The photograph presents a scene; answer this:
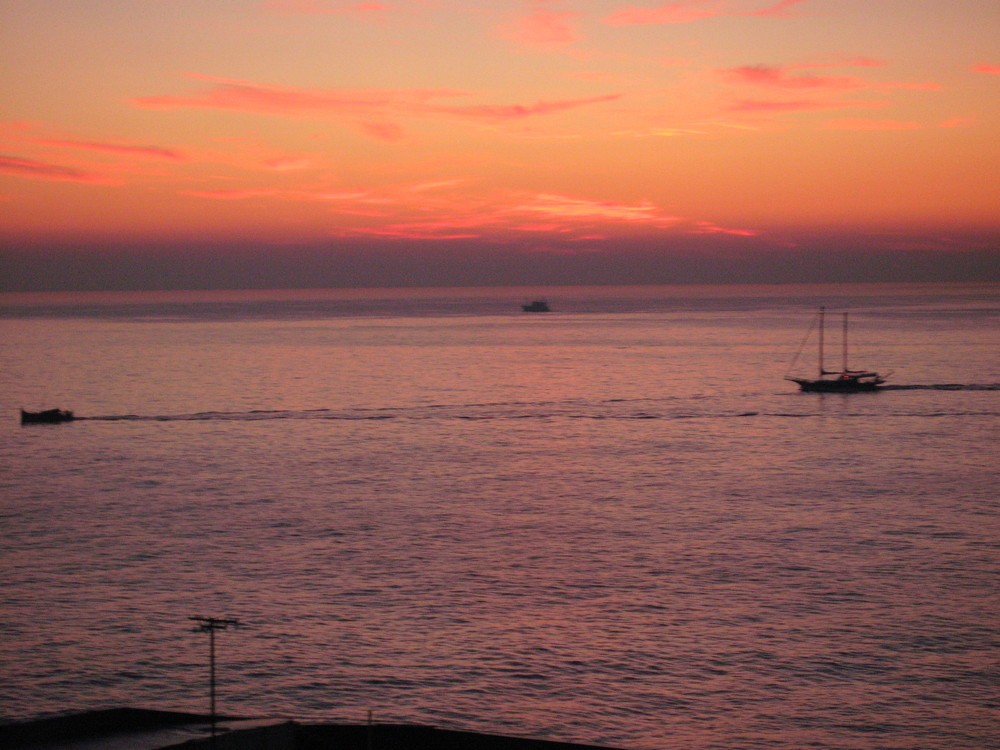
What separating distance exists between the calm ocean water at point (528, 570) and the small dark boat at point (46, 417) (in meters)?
2.59

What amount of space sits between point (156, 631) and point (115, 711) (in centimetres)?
1277

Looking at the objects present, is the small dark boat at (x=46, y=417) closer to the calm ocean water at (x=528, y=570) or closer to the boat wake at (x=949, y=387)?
the calm ocean water at (x=528, y=570)

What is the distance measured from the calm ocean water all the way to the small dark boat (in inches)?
102

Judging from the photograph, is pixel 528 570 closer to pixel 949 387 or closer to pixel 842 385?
pixel 842 385

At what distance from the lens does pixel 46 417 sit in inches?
3647

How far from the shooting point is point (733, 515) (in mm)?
55812

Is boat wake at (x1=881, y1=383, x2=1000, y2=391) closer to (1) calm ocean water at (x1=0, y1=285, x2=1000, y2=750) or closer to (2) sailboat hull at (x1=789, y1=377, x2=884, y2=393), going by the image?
(2) sailboat hull at (x1=789, y1=377, x2=884, y2=393)

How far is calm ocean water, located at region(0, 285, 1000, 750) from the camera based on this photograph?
32.2 m

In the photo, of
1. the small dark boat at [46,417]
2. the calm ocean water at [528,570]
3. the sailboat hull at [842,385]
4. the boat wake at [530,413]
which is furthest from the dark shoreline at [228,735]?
the sailboat hull at [842,385]

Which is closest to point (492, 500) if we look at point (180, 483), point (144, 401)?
point (180, 483)

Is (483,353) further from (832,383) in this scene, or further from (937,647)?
(937,647)

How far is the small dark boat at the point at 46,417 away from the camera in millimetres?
92500

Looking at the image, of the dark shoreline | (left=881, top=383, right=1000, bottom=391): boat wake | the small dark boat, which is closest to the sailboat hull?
(left=881, top=383, right=1000, bottom=391): boat wake

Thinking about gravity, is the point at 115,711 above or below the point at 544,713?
above
